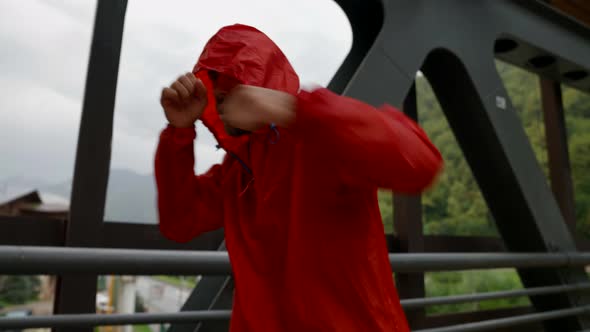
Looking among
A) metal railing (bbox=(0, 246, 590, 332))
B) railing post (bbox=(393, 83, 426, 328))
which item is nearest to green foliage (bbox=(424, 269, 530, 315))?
railing post (bbox=(393, 83, 426, 328))

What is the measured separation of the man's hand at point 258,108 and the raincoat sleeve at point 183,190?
0.25 m

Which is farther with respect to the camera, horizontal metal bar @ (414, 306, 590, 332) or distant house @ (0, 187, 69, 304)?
horizontal metal bar @ (414, 306, 590, 332)

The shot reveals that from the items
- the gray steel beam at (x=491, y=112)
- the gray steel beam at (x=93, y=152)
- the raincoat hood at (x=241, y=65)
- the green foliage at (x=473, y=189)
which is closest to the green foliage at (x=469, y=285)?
the green foliage at (x=473, y=189)

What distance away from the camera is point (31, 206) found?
5.03 ft

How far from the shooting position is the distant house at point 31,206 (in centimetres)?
147

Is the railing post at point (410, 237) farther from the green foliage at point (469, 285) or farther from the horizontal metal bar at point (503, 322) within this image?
the horizontal metal bar at point (503, 322)

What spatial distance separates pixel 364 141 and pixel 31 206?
4.51 ft

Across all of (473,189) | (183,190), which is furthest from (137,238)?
(473,189)

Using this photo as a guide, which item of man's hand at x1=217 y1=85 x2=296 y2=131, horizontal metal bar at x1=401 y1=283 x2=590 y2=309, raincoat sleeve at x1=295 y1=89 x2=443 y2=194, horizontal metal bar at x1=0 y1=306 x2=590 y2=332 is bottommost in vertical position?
horizontal metal bar at x1=401 y1=283 x2=590 y2=309

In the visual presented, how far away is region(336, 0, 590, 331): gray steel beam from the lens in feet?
7.43

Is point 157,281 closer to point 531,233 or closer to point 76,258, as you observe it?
point 531,233

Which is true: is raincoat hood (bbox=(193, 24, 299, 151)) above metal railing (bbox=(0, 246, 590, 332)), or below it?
above

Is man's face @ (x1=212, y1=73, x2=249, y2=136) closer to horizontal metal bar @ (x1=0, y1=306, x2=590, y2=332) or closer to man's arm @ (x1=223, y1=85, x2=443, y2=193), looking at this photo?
man's arm @ (x1=223, y1=85, x2=443, y2=193)

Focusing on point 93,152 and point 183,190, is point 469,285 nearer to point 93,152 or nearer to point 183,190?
point 93,152
